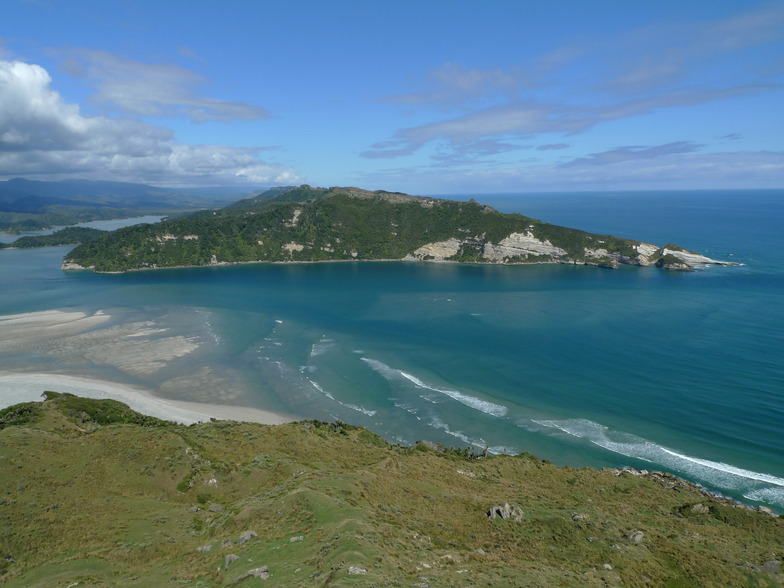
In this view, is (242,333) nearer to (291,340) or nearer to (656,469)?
(291,340)

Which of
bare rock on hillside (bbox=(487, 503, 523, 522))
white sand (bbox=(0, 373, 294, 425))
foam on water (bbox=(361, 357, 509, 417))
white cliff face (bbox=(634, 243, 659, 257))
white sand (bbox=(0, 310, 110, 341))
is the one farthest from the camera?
white cliff face (bbox=(634, 243, 659, 257))

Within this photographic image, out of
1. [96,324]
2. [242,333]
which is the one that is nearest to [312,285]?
[242,333]

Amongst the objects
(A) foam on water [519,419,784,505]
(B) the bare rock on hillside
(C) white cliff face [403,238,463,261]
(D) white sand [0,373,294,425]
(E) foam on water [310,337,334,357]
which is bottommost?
(D) white sand [0,373,294,425]

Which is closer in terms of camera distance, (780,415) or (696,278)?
(780,415)

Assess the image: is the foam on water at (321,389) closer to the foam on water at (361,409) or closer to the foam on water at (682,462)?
the foam on water at (361,409)

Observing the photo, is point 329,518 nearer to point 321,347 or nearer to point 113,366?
point 321,347

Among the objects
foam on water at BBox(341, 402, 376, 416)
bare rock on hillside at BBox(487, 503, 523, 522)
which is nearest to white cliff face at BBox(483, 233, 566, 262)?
foam on water at BBox(341, 402, 376, 416)

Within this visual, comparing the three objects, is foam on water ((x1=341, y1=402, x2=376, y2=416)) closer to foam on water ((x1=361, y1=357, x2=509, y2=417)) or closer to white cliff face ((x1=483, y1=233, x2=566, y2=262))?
foam on water ((x1=361, y1=357, x2=509, y2=417))
